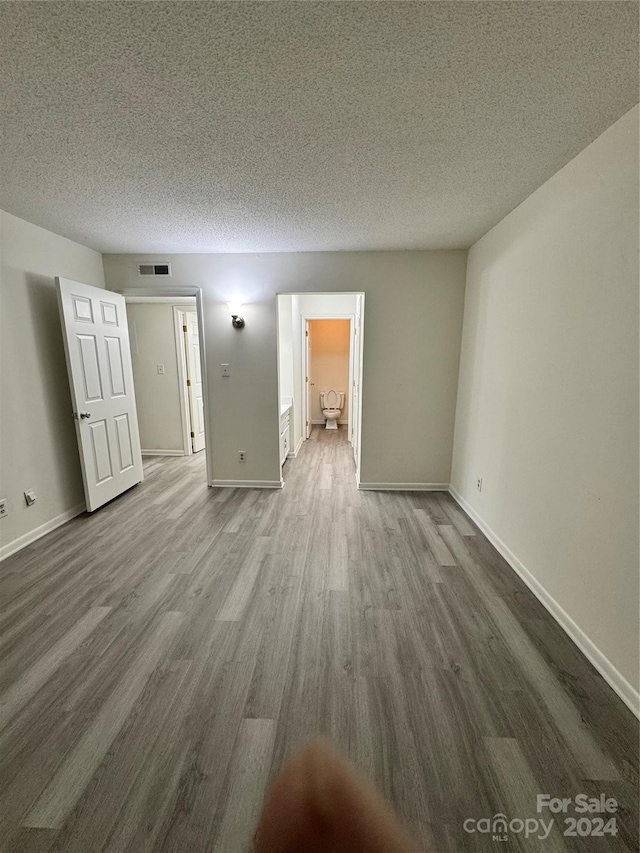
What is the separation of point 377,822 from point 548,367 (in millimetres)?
2139

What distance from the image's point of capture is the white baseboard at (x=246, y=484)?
3.62 meters

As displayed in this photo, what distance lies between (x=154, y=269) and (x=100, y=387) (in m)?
1.34

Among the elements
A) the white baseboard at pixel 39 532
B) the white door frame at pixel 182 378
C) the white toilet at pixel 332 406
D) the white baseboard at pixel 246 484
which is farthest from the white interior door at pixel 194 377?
the white toilet at pixel 332 406

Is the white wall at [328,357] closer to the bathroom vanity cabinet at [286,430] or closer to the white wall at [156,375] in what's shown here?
the bathroom vanity cabinet at [286,430]

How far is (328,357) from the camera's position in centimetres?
717

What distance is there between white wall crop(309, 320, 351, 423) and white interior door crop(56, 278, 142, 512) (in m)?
4.30

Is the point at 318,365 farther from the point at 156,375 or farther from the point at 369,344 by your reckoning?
the point at 369,344

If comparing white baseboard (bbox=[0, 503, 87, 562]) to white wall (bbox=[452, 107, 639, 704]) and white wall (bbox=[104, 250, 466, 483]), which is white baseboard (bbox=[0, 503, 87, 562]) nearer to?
white wall (bbox=[104, 250, 466, 483])

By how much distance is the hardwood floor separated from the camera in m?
1.00

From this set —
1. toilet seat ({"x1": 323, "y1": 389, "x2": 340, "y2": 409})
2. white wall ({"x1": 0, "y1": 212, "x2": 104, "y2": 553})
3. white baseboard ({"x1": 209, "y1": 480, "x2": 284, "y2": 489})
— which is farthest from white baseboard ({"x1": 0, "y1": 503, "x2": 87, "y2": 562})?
toilet seat ({"x1": 323, "y1": 389, "x2": 340, "y2": 409})

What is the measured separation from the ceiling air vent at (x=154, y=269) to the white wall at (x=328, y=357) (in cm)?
398

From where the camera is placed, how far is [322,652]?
1540mm

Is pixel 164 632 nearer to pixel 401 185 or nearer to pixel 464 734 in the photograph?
pixel 464 734

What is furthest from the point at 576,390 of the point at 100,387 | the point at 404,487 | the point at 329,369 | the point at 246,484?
the point at 329,369
